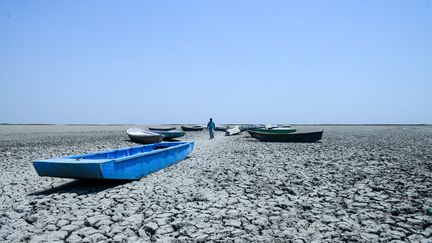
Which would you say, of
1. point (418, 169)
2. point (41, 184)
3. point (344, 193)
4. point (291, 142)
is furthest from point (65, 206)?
point (291, 142)

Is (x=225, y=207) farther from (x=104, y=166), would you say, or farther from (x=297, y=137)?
(x=297, y=137)

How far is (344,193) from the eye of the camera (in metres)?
7.51

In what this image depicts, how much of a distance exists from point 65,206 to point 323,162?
1045 centimetres

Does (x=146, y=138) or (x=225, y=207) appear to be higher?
(x=146, y=138)

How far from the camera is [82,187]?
27.0ft

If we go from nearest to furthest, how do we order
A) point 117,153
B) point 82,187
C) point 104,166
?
point 104,166
point 82,187
point 117,153

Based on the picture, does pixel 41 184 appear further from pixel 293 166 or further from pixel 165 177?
pixel 293 166

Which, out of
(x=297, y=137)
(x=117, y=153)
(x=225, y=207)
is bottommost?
(x=225, y=207)

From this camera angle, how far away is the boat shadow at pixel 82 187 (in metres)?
7.74

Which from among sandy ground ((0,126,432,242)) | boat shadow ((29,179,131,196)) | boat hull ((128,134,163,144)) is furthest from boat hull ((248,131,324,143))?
boat shadow ((29,179,131,196))

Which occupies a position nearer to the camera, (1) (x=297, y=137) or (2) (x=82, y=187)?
(2) (x=82, y=187)

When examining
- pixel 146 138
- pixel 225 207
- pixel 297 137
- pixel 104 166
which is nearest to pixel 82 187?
pixel 104 166

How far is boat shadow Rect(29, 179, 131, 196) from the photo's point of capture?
305 inches

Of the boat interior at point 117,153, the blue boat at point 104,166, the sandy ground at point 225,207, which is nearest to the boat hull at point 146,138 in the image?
the boat interior at point 117,153
